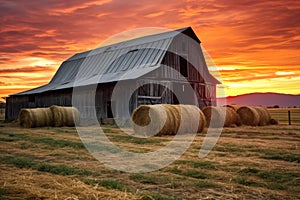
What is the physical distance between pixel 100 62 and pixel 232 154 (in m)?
26.2

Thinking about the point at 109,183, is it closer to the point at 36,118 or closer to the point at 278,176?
the point at 278,176

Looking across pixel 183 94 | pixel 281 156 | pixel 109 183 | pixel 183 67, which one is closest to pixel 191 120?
pixel 281 156

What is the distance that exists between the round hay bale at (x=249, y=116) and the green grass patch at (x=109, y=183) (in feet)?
52.8

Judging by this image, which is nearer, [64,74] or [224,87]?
[224,87]

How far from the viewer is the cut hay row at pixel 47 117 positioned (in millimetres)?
21688

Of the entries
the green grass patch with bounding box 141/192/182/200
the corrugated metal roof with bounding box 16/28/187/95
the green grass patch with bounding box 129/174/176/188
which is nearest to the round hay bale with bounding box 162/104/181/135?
the corrugated metal roof with bounding box 16/28/187/95

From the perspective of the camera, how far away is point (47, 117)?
2211cm

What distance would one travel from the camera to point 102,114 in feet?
86.1

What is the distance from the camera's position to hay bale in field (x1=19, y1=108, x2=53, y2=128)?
21594 millimetres

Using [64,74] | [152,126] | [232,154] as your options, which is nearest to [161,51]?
[152,126]

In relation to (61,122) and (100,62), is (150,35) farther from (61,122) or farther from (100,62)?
(61,122)

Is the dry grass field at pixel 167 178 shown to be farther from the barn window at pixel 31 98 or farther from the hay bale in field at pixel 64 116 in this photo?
the barn window at pixel 31 98

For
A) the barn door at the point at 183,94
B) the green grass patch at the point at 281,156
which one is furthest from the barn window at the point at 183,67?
the green grass patch at the point at 281,156

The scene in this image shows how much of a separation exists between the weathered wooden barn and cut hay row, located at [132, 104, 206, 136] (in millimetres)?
7870
